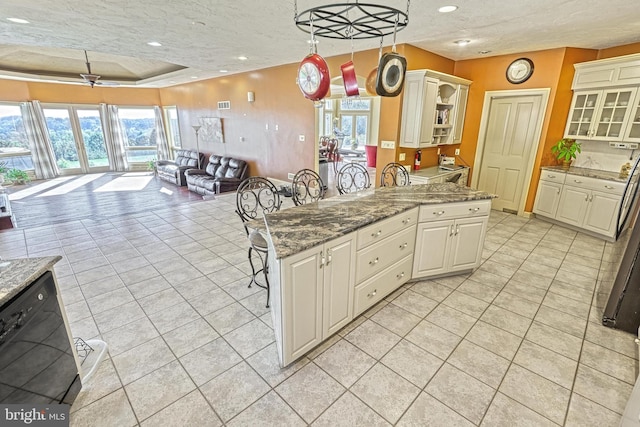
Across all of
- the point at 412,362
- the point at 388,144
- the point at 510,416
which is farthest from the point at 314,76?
the point at 388,144

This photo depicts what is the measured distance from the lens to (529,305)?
2748mm

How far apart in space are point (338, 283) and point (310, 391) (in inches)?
27.5

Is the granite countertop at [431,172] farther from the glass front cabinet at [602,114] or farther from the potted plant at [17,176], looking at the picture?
the potted plant at [17,176]

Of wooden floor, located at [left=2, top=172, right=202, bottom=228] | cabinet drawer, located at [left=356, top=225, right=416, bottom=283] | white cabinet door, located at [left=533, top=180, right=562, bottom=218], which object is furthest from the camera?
wooden floor, located at [left=2, top=172, right=202, bottom=228]

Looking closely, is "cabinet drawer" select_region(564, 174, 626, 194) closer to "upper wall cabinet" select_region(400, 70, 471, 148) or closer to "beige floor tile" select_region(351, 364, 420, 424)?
"upper wall cabinet" select_region(400, 70, 471, 148)

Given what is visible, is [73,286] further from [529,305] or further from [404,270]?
[529,305]

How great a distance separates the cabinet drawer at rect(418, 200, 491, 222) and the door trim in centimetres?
264

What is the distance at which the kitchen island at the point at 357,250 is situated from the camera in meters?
1.89

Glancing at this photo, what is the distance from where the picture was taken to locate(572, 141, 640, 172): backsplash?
14.2 ft

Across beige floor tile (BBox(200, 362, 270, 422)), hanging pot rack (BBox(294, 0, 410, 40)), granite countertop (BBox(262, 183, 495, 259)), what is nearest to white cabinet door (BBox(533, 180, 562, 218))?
granite countertop (BBox(262, 183, 495, 259))

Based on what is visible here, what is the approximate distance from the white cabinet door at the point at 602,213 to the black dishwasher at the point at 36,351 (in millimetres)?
5855

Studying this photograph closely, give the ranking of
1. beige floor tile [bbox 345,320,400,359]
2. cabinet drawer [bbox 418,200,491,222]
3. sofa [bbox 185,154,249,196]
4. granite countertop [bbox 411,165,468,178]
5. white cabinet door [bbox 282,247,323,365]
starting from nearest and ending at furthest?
white cabinet door [bbox 282,247,323,365], beige floor tile [bbox 345,320,400,359], cabinet drawer [bbox 418,200,491,222], granite countertop [bbox 411,165,468,178], sofa [bbox 185,154,249,196]

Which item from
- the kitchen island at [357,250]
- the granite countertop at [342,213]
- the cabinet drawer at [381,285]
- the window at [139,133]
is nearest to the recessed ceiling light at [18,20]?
the granite countertop at [342,213]

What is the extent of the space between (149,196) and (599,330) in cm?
845
